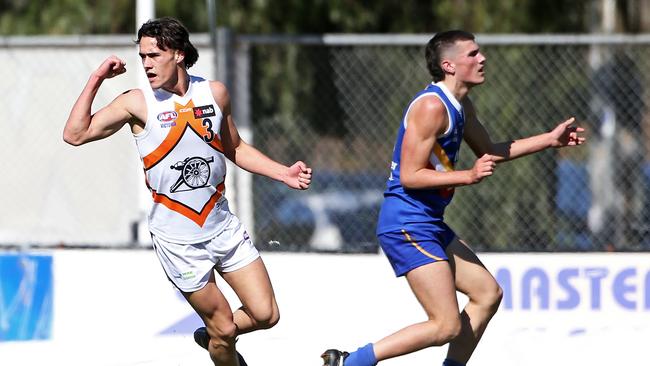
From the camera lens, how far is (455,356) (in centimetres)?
643

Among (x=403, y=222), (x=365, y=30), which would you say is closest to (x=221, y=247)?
(x=403, y=222)

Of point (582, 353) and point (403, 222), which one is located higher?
point (403, 222)

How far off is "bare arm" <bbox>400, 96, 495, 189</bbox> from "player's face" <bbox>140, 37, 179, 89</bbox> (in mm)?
1236

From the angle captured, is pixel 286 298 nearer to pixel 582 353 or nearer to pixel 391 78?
pixel 582 353

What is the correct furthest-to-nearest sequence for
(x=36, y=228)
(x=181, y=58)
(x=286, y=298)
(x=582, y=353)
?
1. (x=36, y=228)
2. (x=286, y=298)
3. (x=582, y=353)
4. (x=181, y=58)

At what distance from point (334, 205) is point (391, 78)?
174 centimetres

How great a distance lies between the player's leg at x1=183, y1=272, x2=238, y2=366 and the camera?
6.06 metres

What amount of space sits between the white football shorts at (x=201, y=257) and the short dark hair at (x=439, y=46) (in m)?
1.33

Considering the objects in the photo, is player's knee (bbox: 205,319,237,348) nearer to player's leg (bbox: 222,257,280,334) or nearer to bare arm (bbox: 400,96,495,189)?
player's leg (bbox: 222,257,280,334)

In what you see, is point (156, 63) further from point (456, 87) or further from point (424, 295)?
point (424, 295)

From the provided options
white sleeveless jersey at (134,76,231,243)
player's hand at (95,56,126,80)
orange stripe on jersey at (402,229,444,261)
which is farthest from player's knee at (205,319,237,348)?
player's hand at (95,56,126,80)

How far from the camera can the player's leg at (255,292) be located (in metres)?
6.11

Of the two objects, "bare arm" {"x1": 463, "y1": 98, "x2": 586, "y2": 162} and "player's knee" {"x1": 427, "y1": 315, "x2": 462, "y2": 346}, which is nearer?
"player's knee" {"x1": 427, "y1": 315, "x2": 462, "y2": 346}

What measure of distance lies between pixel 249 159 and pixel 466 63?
1.23 metres
